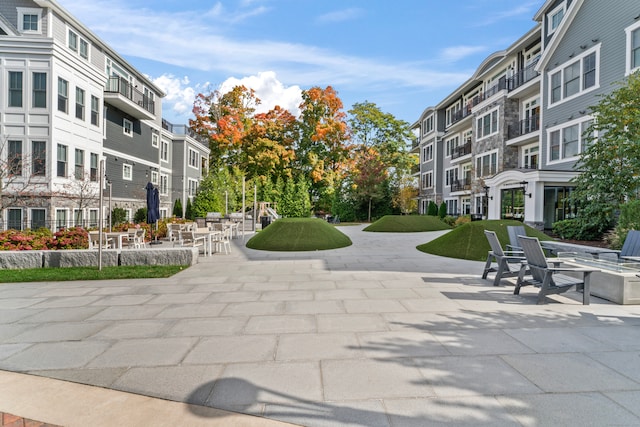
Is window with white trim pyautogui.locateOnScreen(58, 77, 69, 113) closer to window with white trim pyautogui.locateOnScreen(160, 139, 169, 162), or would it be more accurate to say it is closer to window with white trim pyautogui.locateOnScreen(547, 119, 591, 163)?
window with white trim pyautogui.locateOnScreen(160, 139, 169, 162)

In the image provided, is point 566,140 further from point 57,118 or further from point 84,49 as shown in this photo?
point 84,49

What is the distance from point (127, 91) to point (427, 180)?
31459 mm

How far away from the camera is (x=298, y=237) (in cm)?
1441

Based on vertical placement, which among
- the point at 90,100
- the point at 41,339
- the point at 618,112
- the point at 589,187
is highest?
the point at 90,100

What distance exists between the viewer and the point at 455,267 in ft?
32.0

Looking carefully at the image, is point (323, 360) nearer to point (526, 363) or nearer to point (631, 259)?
point (526, 363)

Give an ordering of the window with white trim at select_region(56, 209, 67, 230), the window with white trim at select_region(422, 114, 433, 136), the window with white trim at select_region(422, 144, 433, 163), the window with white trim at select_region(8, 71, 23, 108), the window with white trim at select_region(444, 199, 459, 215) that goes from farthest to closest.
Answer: the window with white trim at select_region(422, 114, 433, 136), the window with white trim at select_region(422, 144, 433, 163), the window with white trim at select_region(444, 199, 459, 215), the window with white trim at select_region(56, 209, 67, 230), the window with white trim at select_region(8, 71, 23, 108)

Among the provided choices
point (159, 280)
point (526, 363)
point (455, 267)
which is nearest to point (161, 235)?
point (159, 280)


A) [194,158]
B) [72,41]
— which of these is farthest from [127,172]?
[194,158]

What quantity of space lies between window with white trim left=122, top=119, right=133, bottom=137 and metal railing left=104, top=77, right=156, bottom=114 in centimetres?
148

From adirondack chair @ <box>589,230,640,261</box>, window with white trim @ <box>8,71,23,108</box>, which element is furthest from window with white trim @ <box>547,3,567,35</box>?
window with white trim @ <box>8,71,23,108</box>

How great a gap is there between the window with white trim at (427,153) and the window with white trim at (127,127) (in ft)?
99.6

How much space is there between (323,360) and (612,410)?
8.03 feet

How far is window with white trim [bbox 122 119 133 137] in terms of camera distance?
2490 cm
